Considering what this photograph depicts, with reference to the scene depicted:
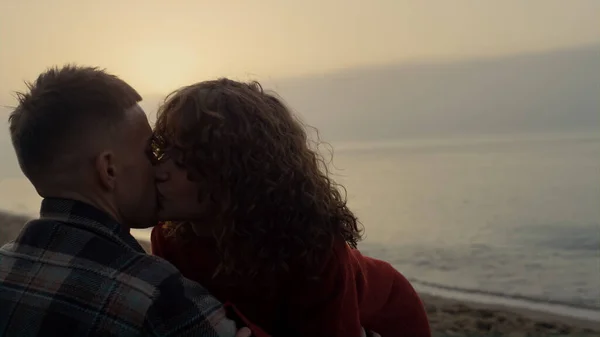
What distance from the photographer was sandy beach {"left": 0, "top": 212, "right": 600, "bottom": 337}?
→ 5.67 meters

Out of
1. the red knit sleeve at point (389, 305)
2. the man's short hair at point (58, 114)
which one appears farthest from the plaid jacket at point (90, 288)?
the red knit sleeve at point (389, 305)

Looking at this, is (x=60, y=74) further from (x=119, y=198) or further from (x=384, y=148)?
(x=384, y=148)

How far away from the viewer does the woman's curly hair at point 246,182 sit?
2.05m

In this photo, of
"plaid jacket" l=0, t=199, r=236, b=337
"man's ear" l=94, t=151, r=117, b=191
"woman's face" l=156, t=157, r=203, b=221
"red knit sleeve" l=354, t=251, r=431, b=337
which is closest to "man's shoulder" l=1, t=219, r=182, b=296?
"plaid jacket" l=0, t=199, r=236, b=337

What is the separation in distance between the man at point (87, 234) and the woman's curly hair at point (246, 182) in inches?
6.4

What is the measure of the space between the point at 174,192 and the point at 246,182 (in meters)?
0.22

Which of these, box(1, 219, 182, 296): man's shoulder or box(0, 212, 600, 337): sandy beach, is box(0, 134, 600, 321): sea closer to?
box(0, 212, 600, 337): sandy beach

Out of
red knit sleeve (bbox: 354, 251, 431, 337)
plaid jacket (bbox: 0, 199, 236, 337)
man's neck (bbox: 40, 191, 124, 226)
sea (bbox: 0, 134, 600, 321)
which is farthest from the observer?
sea (bbox: 0, 134, 600, 321)

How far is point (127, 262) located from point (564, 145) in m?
20.6

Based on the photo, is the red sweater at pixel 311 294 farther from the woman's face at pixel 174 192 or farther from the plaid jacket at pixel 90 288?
the plaid jacket at pixel 90 288

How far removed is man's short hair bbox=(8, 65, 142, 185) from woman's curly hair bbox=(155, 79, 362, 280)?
0.83ft

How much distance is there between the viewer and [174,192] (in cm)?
207

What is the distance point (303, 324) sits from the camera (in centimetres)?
206

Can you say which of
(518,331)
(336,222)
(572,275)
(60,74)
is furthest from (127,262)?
(572,275)
